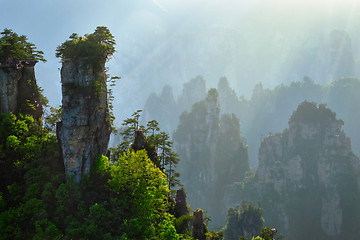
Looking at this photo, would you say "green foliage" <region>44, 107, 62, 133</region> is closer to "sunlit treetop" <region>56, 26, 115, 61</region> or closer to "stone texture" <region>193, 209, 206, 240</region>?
"sunlit treetop" <region>56, 26, 115, 61</region>

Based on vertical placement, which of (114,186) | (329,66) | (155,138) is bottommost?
(114,186)

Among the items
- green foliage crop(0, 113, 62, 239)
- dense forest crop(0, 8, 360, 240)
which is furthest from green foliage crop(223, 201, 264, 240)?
green foliage crop(0, 113, 62, 239)

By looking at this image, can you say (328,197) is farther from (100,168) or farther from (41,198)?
(41,198)

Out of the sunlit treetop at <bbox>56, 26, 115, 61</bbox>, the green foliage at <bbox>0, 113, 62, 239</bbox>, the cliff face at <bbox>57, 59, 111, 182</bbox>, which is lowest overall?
the green foliage at <bbox>0, 113, 62, 239</bbox>

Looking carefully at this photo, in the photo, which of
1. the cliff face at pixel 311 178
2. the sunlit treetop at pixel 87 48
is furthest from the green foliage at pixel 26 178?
the cliff face at pixel 311 178

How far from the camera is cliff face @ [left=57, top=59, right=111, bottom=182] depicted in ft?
77.8

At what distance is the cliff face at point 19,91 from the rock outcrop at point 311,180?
71128 mm

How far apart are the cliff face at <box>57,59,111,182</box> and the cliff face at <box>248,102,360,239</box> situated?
66.3m

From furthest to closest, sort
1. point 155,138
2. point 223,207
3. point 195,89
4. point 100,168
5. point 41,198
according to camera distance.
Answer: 1. point 195,89
2. point 223,207
3. point 155,138
4. point 100,168
5. point 41,198

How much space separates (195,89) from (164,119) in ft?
113

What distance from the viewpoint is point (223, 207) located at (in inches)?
3521

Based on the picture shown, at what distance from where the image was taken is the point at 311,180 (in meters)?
73.4

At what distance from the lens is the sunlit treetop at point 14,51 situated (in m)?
25.1

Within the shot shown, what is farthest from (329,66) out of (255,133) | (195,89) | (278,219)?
(278,219)
